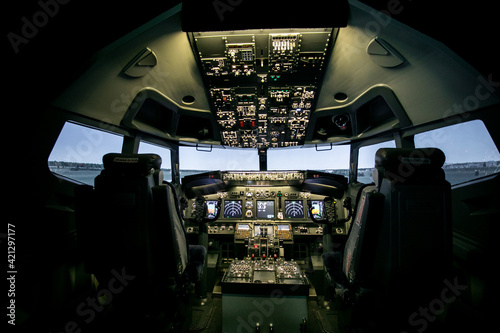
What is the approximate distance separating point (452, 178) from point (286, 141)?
99.6 inches

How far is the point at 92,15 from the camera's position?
1.25 meters

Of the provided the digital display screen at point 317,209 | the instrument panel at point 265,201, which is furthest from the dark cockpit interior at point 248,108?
the digital display screen at point 317,209

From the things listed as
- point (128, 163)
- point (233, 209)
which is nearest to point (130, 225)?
point (128, 163)

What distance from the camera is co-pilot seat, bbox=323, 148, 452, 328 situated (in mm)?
1272

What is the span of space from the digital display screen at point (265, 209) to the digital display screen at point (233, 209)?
38 cm

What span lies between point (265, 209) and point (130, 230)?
2.56 meters

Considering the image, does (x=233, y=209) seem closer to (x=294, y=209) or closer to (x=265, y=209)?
(x=265, y=209)

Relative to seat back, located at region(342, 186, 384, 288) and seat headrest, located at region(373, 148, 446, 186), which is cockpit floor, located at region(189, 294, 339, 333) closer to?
seat back, located at region(342, 186, 384, 288)

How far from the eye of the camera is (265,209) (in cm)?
360

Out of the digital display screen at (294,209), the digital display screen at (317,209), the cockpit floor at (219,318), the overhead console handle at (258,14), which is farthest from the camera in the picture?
the digital display screen at (294,209)

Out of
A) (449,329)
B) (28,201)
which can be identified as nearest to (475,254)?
(449,329)

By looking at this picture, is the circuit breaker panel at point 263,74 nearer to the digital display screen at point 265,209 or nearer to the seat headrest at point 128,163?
the seat headrest at point 128,163

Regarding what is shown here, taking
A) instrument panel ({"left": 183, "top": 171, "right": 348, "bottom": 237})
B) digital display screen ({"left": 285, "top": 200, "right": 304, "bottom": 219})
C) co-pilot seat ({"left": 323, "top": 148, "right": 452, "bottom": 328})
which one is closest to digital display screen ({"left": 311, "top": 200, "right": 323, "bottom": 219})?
instrument panel ({"left": 183, "top": 171, "right": 348, "bottom": 237})

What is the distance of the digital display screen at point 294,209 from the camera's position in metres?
3.51
